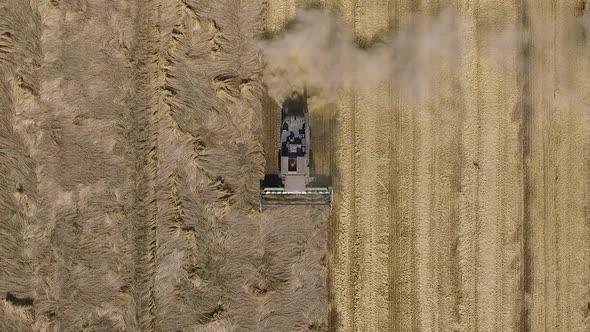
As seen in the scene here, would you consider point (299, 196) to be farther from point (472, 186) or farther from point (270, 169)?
point (472, 186)

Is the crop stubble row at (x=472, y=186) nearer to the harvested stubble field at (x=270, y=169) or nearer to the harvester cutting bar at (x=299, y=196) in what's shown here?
the harvested stubble field at (x=270, y=169)

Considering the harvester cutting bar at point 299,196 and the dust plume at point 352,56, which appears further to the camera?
the dust plume at point 352,56

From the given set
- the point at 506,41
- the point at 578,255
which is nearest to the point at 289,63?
the point at 506,41

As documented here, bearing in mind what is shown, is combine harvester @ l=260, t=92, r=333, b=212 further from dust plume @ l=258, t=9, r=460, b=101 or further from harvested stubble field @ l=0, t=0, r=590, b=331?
dust plume @ l=258, t=9, r=460, b=101

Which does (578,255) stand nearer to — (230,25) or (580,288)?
(580,288)

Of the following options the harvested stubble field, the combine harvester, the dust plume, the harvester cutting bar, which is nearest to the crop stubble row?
the harvested stubble field

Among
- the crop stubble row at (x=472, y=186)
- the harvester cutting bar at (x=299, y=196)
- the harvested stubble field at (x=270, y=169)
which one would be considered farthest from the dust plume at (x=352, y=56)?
the harvester cutting bar at (x=299, y=196)
